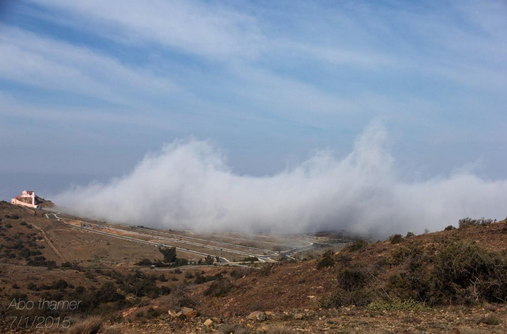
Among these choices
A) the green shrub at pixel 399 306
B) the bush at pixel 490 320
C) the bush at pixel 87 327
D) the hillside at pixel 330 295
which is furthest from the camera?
the green shrub at pixel 399 306

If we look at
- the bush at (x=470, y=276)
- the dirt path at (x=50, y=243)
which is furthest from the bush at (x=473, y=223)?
the dirt path at (x=50, y=243)

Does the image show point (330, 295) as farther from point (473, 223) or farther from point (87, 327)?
point (473, 223)

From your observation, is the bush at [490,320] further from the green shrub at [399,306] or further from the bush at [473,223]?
the bush at [473,223]

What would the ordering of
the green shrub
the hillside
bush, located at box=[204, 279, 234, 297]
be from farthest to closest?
bush, located at box=[204, 279, 234, 297] → the green shrub → the hillside

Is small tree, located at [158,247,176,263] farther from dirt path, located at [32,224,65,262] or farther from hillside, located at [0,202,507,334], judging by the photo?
hillside, located at [0,202,507,334]

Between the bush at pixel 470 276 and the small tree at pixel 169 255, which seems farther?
the small tree at pixel 169 255

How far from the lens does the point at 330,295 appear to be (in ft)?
49.8

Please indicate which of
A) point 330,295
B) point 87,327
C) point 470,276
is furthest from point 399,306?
point 87,327

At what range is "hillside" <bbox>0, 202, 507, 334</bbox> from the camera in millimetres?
10219

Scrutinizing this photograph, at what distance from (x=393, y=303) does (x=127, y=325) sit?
8149mm

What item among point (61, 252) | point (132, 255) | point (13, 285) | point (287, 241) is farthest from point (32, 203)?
point (13, 285)

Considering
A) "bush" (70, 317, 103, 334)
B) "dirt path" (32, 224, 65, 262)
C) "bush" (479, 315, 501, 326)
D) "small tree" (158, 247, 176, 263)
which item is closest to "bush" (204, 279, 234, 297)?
"bush" (70, 317, 103, 334)

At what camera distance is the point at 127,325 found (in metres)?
11.2

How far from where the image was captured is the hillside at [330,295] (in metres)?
10.2
